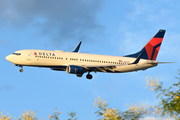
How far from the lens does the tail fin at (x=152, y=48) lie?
63219 millimetres

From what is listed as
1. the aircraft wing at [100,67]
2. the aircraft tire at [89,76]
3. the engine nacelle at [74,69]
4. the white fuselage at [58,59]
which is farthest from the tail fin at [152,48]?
the engine nacelle at [74,69]

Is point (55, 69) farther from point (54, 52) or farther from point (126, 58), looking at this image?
point (126, 58)

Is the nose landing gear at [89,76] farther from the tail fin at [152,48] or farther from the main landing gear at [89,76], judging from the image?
the tail fin at [152,48]

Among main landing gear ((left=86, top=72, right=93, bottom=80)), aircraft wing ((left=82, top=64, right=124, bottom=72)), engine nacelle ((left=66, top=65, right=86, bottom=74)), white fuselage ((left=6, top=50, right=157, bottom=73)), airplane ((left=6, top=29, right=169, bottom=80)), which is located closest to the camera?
white fuselage ((left=6, top=50, right=157, bottom=73))

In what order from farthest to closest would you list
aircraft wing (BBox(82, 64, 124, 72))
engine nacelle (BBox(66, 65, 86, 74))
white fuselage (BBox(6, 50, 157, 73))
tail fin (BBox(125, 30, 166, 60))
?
tail fin (BBox(125, 30, 166, 60)) → aircraft wing (BBox(82, 64, 124, 72)) → engine nacelle (BBox(66, 65, 86, 74)) → white fuselage (BBox(6, 50, 157, 73))

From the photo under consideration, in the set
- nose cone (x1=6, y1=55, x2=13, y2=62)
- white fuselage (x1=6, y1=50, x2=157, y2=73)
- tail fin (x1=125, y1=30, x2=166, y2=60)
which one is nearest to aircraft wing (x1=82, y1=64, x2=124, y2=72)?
white fuselage (x1=6, y1=50, x2=157, y2=73)

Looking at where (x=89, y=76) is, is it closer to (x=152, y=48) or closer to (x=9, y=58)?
(x=9, y=58)

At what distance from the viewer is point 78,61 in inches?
2055

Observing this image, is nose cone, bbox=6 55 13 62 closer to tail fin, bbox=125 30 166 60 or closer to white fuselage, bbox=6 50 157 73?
white fuselage, bbox=6 50 157 73

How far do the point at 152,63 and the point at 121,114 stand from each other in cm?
4116

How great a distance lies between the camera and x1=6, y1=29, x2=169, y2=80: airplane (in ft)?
160

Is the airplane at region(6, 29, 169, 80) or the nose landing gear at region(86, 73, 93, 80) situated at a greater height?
the airplane at region(6, 29, 169, 80)

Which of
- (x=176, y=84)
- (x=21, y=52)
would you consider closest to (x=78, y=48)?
(x=21, y=52)

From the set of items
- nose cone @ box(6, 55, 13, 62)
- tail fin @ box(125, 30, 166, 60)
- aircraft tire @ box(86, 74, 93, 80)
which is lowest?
aircraft tire @ box(86, 74, 93, 80)
